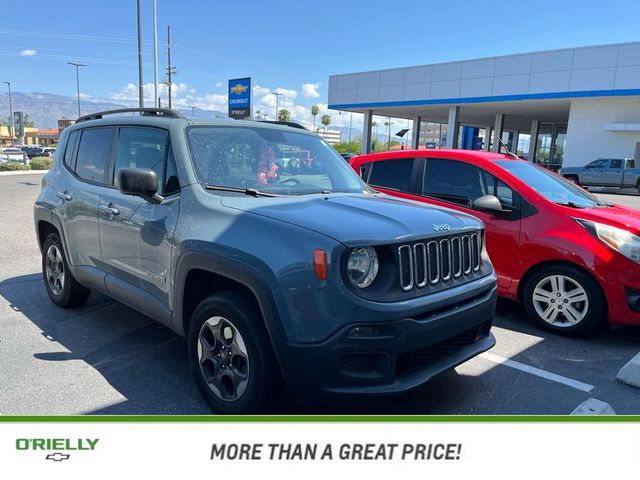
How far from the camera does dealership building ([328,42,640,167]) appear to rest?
27.5 meters

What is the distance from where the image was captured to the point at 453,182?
557 centimetres

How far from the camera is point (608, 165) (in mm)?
24172

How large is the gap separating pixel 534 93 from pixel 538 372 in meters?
29.4

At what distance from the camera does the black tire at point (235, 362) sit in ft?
Result: 8.94

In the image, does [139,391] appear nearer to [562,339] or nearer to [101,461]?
[101,461]

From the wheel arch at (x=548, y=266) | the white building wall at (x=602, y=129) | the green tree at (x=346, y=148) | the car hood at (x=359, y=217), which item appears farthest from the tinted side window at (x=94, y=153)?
the green tree at (x=346, y=148)

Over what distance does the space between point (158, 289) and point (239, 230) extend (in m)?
0.99

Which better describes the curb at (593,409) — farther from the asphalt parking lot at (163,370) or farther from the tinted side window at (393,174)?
the tinted side window at (393,174)

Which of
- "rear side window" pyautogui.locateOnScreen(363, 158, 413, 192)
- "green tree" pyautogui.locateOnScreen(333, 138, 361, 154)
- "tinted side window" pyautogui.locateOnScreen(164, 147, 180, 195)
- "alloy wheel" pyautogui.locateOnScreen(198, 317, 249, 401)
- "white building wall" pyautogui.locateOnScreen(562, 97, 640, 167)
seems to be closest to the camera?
"alloy wheel" pyautogui.locateOnScreen(198, 317, 249, 401)

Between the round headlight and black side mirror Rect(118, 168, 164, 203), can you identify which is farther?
black side mirror Rect(118, 168, 164, 203)

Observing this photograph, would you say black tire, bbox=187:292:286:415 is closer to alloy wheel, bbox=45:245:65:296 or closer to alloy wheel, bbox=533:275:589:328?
alloy wheel, bbox=45:245:65:296

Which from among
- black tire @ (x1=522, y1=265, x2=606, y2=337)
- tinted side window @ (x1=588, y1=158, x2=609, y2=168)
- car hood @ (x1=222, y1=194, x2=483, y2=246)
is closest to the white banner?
car hood @ (x1=222, y1=194, x2=483, y2=246)

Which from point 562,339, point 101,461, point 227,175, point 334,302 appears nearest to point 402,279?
point 334,302

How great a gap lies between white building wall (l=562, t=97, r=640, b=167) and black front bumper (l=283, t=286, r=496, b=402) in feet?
99.4
